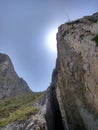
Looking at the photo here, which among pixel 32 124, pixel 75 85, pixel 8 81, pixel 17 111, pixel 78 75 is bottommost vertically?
pixel 8 81

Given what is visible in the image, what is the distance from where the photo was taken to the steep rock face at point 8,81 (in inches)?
6368

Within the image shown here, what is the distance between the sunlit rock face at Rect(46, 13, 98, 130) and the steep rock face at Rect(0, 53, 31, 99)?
112 metres

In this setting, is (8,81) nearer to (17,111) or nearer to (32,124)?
(17,111)

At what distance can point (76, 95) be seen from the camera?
127ft

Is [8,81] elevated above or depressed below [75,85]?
below

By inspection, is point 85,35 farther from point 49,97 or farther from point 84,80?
point 49,97

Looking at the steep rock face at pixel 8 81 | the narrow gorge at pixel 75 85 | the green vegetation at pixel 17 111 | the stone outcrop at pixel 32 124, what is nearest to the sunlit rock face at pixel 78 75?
the narrow gorge at pixel 75 85

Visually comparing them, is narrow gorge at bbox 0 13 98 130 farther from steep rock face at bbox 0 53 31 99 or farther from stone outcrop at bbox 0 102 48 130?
steep rock face at bbox 0 53 31 99

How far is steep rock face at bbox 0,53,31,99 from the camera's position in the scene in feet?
531

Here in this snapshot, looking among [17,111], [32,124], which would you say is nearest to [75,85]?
[32,124]

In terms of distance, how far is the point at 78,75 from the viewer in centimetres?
3553

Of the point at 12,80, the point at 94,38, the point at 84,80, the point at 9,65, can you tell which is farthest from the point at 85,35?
the point at 9,65

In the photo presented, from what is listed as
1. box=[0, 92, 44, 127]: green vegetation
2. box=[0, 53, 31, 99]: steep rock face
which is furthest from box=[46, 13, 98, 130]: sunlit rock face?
box=[0, 53, 31, 99]: steep rock face

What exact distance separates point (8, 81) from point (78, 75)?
139 meters
